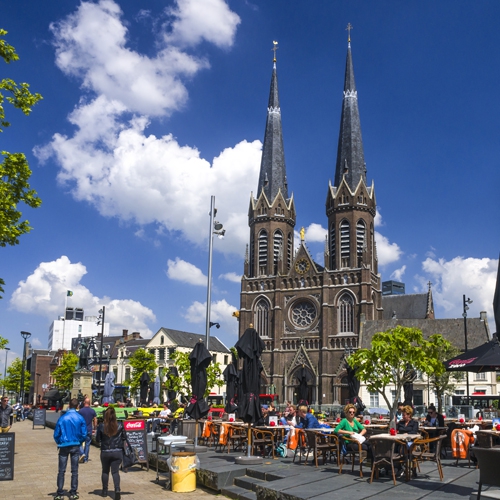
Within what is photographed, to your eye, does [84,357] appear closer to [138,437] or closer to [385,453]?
[138,437]

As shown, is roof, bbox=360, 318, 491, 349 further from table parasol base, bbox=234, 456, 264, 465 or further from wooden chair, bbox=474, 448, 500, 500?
wooden chair, bbox=474, 448, 500, 500

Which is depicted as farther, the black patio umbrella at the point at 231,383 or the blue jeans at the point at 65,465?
the black patio umbrella at the point at 231,383

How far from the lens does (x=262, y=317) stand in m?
72.6

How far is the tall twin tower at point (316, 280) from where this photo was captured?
219 feet

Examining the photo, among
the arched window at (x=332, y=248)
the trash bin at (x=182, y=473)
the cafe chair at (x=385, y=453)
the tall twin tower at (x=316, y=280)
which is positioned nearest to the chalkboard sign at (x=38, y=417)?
the trash bin at (x=182, y=473)

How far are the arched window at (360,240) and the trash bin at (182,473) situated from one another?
192 ft

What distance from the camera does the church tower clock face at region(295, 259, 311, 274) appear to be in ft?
235

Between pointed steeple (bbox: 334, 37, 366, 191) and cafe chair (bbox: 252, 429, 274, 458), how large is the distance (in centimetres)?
5939

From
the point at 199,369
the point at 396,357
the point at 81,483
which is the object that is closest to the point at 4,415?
the point at 199,369

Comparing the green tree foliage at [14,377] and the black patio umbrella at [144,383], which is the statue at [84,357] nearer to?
the black patio umbrella at [144,383]

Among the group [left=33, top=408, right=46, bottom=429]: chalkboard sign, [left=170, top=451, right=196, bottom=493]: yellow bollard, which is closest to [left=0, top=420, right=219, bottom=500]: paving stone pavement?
[left=170, top=451, right=196, bottom=493]: yellow bollard

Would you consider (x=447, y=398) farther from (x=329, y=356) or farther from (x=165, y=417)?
(x=165, y=417)

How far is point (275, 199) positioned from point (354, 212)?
11721mm

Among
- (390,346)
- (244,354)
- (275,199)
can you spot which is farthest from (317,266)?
(244,354)
